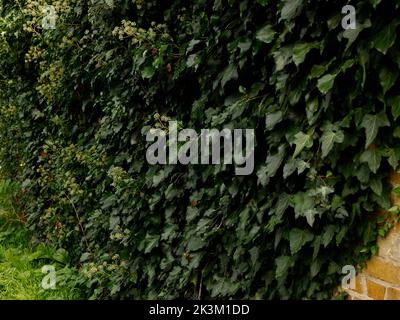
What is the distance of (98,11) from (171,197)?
149 cm

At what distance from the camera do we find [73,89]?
174 inches

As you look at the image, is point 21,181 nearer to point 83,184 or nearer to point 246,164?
point 83,184

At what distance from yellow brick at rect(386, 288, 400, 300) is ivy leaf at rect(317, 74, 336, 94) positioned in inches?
35.6

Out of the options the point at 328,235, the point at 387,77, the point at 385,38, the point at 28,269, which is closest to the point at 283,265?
the point at 328,235

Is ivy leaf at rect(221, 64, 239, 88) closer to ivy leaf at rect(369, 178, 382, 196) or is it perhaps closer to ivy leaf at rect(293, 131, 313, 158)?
ivy leaf at rect(293, 131, 313, 158)

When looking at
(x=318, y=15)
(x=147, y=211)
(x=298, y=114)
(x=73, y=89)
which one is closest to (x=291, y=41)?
(x=318, y=15)

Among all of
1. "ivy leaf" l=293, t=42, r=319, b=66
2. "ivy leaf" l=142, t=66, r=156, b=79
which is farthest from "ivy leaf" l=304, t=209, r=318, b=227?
"ivy leaf" l=142, t=66, r=156, b=79

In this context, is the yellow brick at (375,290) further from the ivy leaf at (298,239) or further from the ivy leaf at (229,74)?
the ivy leaf at (229,74)

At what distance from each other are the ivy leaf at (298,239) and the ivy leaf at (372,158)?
459 mm

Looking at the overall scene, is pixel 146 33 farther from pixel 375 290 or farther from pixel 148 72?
pixel 375 290

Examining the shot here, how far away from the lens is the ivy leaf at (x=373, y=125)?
2.01 meters

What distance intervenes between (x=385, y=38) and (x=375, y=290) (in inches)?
43.4

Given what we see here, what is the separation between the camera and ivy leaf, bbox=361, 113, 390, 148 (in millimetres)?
2014

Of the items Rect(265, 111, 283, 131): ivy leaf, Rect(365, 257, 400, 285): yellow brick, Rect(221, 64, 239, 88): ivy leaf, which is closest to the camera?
Rect(365, 257, 400, 285): yellow brick
